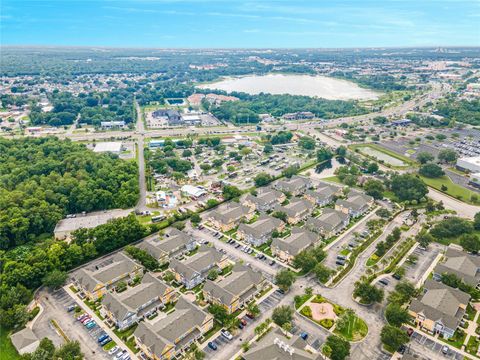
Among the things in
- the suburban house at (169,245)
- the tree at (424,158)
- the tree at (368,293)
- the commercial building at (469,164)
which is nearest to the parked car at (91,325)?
the suburban house at (169,245)

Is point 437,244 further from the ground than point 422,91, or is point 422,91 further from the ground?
point 422,91

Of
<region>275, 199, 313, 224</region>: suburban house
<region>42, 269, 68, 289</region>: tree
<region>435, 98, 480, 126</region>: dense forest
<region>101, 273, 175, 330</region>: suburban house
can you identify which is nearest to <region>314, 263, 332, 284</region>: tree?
<region>275, 199, 313, 224</region>: suburban house

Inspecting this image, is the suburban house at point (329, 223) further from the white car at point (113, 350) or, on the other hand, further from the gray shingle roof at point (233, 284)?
the white car at point (113, 350)

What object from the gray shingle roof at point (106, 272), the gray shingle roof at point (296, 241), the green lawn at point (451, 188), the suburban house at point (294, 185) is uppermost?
the suburban house at point (294, 185)

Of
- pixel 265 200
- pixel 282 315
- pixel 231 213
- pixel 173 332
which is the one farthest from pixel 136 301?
pixel 265 200

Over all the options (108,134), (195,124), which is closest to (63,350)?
(108,134)

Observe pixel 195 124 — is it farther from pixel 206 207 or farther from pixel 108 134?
pixel 206 207
